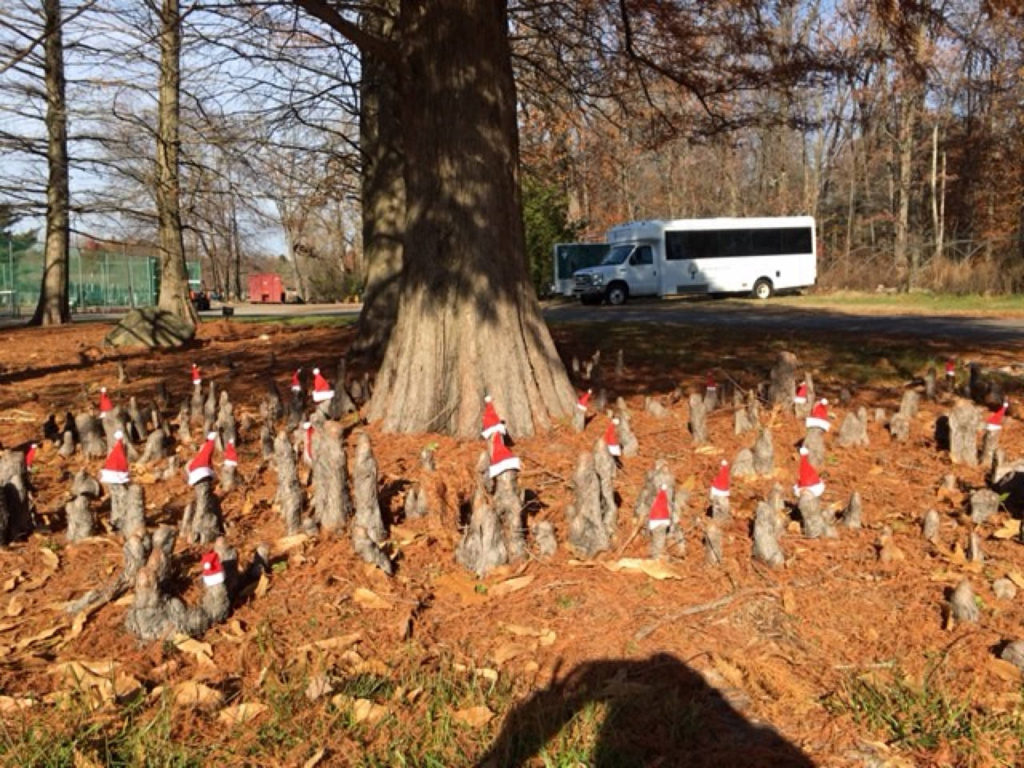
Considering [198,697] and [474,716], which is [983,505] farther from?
[198,697]

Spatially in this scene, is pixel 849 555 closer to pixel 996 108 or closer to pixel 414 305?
pixel 414 305

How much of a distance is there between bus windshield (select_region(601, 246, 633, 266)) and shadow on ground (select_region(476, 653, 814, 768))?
29.1m

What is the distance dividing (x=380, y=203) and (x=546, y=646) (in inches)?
299

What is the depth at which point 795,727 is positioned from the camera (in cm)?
254

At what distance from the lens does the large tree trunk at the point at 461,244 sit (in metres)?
5.40

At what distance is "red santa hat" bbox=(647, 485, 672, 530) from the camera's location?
11.5 ft

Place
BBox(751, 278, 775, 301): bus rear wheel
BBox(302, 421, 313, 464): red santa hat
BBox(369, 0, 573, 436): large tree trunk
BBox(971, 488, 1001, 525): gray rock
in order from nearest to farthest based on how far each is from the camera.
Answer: BBox(971, 488, 1001, 525): gray rock
BBox(302, 421, 313, 464): red santa hat
BBox(369, 0, 573, 436): large tree trunk
BBox(751, 278, 775, 301): bus rear wheel

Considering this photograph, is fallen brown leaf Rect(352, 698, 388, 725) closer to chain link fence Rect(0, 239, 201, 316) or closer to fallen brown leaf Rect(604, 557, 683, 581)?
fallen brown leaf Rect(604, 557, 683, 581)

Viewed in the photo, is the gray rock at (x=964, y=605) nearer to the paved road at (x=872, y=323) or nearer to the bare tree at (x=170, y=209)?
the paved road at (x=872, y=323)

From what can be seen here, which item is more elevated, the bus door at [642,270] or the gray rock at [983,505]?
the bus door at [642,270]

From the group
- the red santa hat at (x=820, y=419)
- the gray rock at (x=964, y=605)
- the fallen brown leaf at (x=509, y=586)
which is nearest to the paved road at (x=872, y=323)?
the red santa hat at (x=820, y=419)

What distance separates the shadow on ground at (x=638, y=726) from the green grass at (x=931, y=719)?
0.32 m

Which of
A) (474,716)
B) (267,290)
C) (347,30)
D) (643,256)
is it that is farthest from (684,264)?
(267,290)

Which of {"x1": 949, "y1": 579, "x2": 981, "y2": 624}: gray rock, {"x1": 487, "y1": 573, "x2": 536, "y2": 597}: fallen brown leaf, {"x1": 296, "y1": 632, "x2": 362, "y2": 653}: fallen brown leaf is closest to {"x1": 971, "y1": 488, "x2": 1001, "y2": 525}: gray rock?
{"x1": 949, "y1": 579, "x2": 981, "y2": 624}: gray rock
